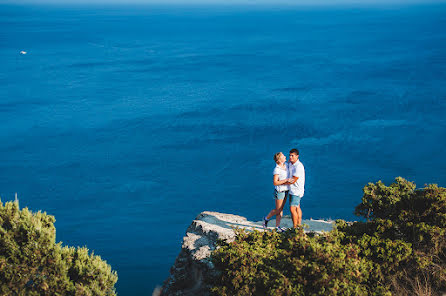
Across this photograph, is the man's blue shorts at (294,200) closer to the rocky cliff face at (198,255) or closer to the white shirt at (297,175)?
the white shirt at (297,175)

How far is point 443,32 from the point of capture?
110 meters

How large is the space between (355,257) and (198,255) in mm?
3717

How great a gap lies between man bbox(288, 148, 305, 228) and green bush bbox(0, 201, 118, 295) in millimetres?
4292

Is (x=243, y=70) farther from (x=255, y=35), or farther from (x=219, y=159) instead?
(x=255, y=35)

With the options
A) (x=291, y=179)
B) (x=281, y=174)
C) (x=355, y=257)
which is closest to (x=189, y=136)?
(x=281, y=174)

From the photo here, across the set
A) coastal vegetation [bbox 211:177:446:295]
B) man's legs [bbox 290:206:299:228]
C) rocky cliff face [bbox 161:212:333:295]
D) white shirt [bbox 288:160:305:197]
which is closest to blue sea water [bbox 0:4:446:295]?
rocky cliff face [bbox 161:212:333:295]

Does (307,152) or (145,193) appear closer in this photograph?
(145,193)

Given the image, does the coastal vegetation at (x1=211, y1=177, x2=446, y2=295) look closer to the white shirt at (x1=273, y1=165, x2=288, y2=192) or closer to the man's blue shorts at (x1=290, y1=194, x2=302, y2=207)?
the man's blue shorts at (x1=290, y1=194, x2=302, y2=207)

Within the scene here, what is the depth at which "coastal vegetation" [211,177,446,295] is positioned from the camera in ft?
22.0

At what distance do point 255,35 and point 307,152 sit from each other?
81.6 meters

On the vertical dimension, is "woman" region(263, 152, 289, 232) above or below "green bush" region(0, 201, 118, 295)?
above

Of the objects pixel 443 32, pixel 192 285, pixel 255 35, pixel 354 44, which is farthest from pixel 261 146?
pixel 443 32

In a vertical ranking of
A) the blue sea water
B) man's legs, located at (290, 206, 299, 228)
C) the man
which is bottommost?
man's legs, located at (290, 206, 299, 228)

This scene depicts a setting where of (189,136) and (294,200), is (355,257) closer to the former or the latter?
(294,200)
